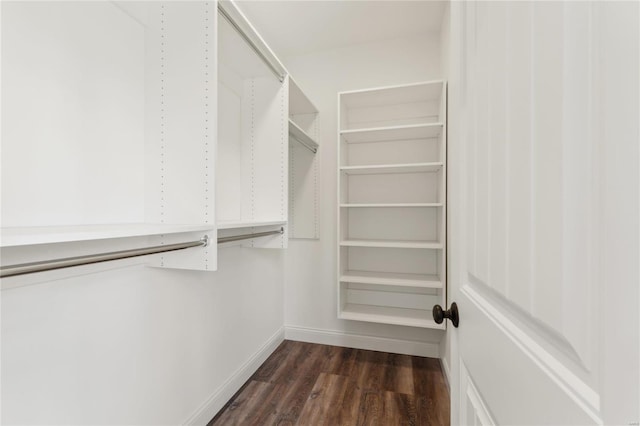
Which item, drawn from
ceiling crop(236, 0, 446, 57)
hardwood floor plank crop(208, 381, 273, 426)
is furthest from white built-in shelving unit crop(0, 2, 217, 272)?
ceiling crop(236, 0, 446, 57)

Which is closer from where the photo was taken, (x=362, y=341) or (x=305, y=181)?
(x=362, y=341)

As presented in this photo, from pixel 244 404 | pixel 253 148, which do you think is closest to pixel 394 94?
pixel 253 148

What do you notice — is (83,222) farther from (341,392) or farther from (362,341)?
(362,341)

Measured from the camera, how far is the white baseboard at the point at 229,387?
5.35 ft

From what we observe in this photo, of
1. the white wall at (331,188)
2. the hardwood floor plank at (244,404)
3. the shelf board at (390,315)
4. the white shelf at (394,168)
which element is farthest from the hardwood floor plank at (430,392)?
the white shelf at (394,168)

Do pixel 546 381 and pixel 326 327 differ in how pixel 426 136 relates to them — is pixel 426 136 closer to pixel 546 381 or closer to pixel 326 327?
pixel 326 327

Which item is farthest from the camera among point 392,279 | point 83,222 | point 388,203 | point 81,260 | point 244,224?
point 388,203

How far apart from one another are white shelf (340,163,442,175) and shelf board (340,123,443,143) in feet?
0.90

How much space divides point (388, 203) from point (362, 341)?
4.05 feet

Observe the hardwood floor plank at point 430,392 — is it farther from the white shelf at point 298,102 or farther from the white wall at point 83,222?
the white shelf at point 298,102

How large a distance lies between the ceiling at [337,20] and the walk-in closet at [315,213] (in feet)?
0.07

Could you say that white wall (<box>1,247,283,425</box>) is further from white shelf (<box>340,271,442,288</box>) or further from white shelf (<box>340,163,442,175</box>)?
white shelf (<box>340,163,442,175</box>)

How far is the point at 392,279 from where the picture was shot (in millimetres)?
2273

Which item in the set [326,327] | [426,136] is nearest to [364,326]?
[326,327]
